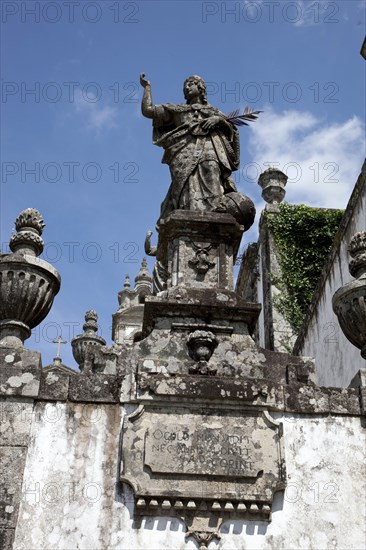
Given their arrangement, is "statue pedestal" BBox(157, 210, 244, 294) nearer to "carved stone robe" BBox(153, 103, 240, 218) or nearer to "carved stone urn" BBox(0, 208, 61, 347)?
"carved stone robe" BBox(153, 103, 240, 218)

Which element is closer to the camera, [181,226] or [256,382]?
[256,382]

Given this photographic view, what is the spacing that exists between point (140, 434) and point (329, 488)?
1.67 meters

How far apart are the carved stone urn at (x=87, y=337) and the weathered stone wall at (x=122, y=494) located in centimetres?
562

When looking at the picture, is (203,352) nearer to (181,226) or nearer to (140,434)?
(140,434)

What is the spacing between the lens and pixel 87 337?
13391 mm

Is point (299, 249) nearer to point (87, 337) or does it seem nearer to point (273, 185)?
point (273, 185)

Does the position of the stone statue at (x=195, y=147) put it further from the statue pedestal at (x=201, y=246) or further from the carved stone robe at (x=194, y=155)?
the statue pedestal at (x=201, y=246)

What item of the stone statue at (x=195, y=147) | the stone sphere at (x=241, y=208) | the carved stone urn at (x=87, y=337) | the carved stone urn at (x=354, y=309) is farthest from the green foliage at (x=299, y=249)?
the carved stone urn at (x=354, y=309)

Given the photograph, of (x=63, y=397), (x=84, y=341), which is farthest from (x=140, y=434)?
(x=84, y=341)

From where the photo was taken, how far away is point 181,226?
7.86 metres

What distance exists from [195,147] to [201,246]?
51.0 inches

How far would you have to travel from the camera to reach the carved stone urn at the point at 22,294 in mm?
6859

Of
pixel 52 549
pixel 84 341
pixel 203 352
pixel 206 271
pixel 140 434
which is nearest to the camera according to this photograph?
pixel 52 549

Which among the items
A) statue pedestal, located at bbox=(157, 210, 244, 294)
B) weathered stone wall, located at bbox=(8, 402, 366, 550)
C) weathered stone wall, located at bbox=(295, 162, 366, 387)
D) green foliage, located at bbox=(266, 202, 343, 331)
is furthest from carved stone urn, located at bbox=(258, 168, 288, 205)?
weathered stone wall, located at bbox=(8, 402, 366, 550)
